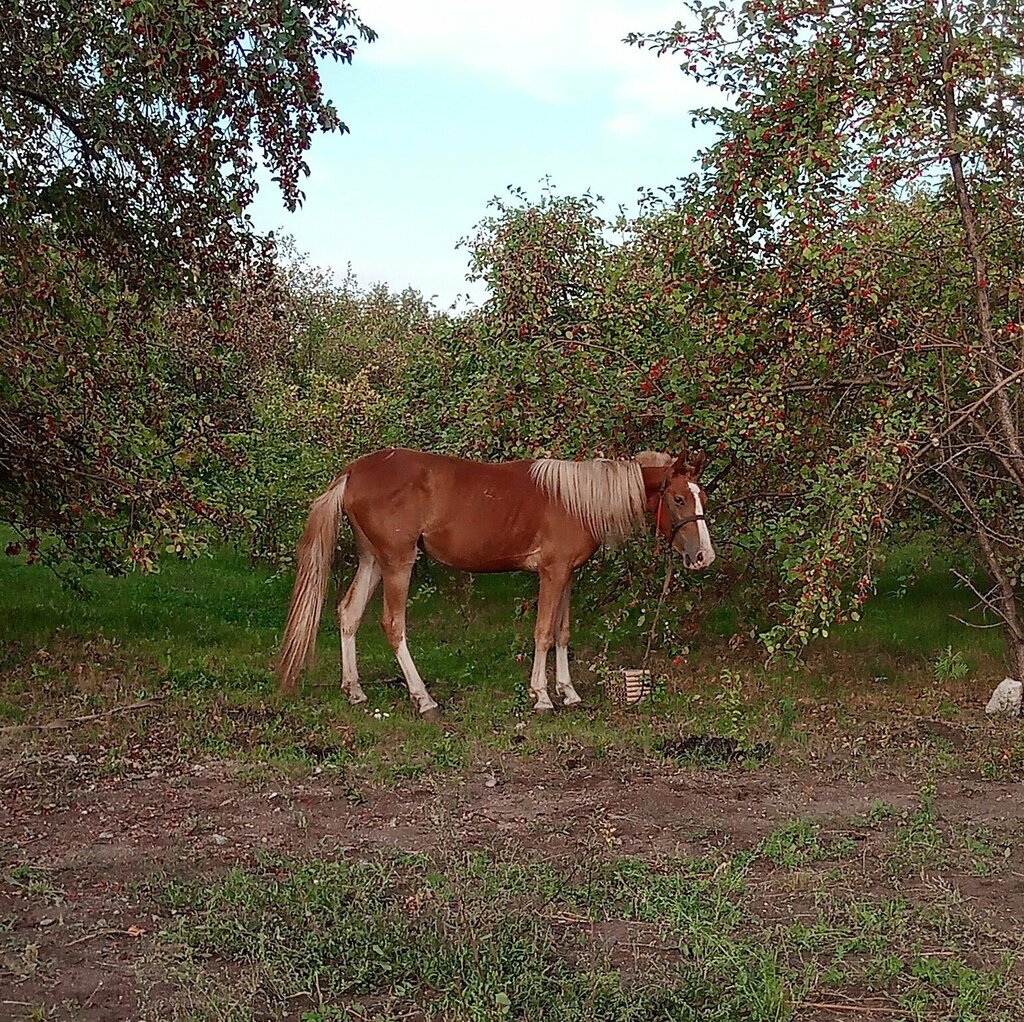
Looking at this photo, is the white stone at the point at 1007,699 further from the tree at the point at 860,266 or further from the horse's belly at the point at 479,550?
the horse's belly at the point at 479,550

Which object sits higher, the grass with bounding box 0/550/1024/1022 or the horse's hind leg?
the horse's hind leg

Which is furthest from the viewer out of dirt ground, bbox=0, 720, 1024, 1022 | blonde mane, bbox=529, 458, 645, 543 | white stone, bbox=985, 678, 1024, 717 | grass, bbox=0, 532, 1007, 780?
blonde mane, bbox=529, 458, 645, 543

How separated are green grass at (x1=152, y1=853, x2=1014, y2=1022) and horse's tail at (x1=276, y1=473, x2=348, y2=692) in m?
2.93

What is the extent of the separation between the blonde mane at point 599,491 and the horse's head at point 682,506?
0.33 ft

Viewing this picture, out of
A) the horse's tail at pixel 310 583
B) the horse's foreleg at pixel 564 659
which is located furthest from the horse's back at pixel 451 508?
the horse's foreleg at pixel 564 659

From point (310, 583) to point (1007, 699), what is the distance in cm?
460

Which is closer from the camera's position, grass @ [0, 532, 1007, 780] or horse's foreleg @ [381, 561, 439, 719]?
grass @ [0, 532, 1007, 780]

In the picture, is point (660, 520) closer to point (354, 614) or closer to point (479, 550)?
point (479, 550)

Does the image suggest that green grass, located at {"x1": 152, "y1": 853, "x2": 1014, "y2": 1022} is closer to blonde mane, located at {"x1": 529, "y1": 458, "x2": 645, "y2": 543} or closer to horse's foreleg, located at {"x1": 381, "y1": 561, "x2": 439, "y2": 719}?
horse's foreleg, located at {"x1": 381, "y1": 561, "x2": 439, "y2": 719}

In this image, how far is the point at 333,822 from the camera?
17.1 ft

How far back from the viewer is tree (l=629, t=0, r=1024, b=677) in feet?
20.3

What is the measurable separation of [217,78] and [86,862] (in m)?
3.71

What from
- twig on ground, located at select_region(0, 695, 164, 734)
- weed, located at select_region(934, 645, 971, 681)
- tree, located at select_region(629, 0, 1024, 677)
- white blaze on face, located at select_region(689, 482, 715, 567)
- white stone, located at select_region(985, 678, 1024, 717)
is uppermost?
tree, located at select_region(629, 0, 1024, 677)

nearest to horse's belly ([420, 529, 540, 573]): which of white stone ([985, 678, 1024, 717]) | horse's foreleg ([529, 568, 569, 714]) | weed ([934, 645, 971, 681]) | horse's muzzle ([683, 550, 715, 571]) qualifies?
horse's foreleg ([529, 568, 569, 714])
